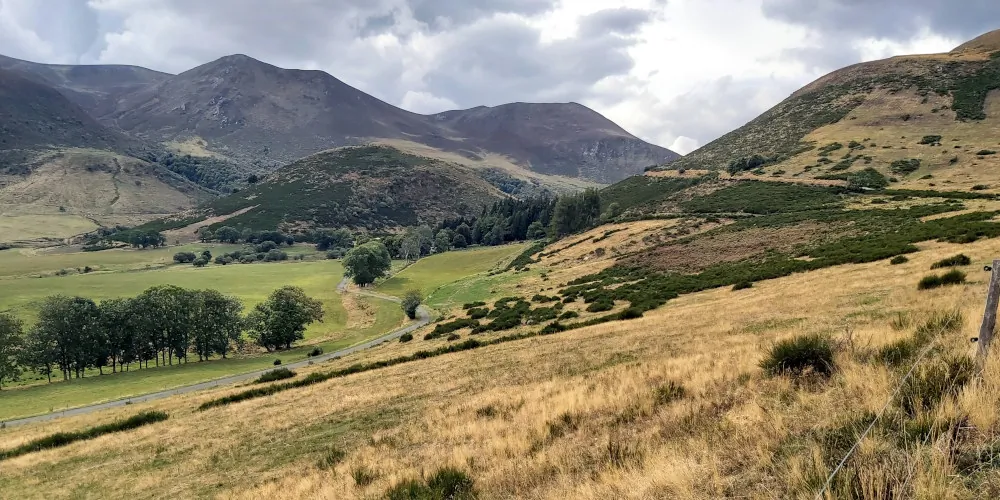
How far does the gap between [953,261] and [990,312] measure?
18.3 meters

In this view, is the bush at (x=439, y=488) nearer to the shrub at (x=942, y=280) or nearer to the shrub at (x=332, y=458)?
the shrub at (x=332, y=458)

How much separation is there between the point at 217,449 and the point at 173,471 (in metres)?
1.65

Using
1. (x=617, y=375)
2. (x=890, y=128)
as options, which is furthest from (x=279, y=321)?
(x=890, y=128)

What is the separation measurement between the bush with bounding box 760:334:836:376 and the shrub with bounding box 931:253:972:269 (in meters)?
15.7

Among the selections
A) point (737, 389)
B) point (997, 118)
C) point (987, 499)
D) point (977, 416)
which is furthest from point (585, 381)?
point (997, 118)

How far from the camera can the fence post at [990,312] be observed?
7.03 m

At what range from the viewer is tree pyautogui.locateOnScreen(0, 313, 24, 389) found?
60.7 metres

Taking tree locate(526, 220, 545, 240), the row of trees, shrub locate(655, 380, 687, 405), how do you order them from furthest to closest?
tree locate(526, 220, 545, 240), the row of trees, shrub locate(655, 380, 687, 405)

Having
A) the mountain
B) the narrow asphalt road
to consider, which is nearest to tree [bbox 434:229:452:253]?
the mountain

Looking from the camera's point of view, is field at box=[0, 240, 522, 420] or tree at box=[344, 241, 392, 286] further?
tree at box=[344, 241, 392, 286]

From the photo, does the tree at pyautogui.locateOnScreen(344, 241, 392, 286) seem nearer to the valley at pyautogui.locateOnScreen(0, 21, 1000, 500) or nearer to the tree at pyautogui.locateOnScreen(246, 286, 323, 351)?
the valley at pyautogui.locateOnScreen(0, 21, 1000, 500)

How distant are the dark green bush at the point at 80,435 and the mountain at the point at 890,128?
8008 centimetres

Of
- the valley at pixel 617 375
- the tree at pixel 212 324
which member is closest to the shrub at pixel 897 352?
the valley at pixel 617 375

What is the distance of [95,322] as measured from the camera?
66.7 metres
